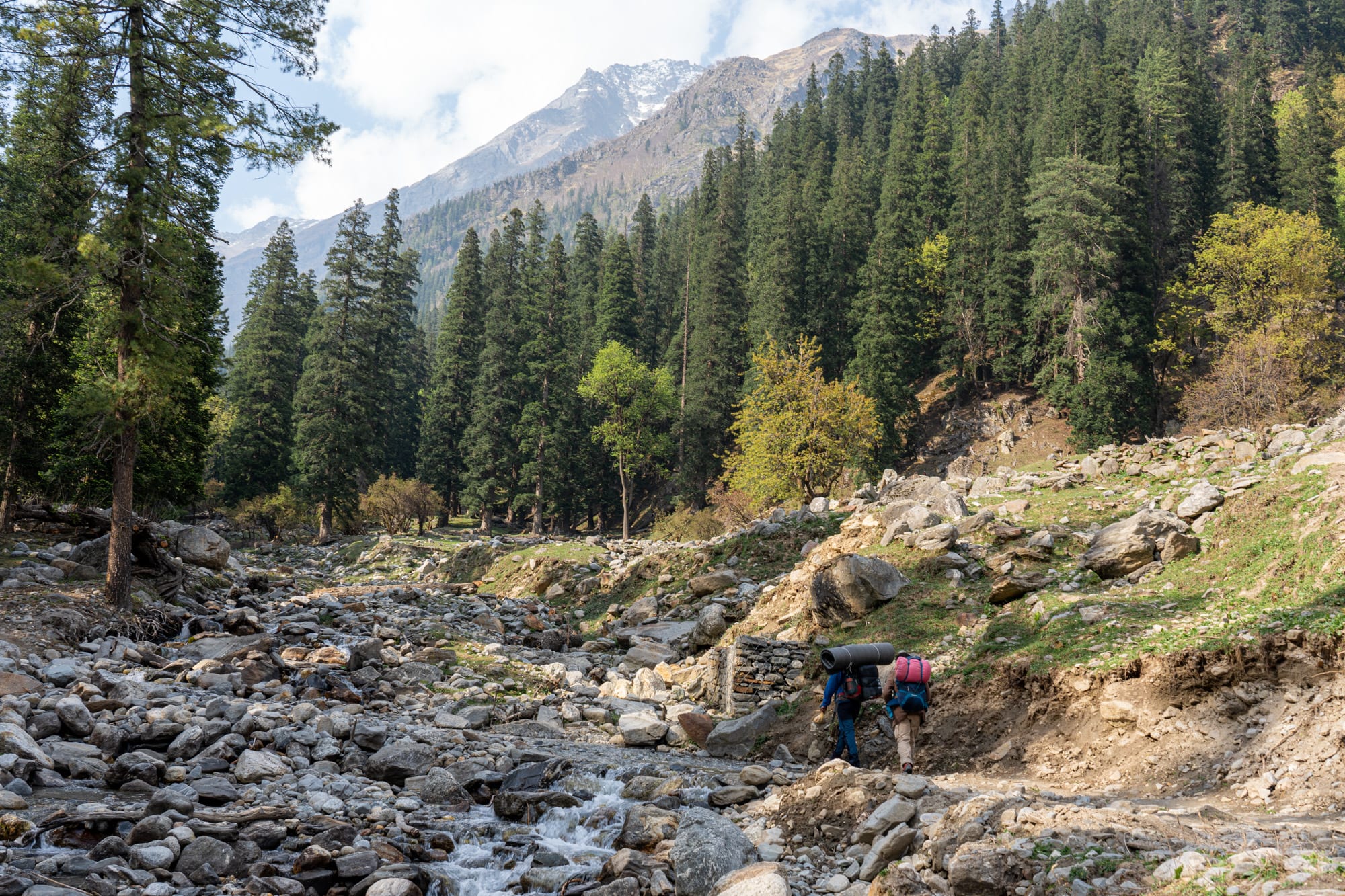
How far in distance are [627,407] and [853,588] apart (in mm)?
32887

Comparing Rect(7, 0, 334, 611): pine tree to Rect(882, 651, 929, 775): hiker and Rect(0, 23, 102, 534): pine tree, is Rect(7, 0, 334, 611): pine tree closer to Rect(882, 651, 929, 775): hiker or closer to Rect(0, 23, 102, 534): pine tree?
Rect(0, 23, 102, 534): pine tree

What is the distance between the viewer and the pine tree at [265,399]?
133 feet

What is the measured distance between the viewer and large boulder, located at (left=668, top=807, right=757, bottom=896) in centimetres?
607

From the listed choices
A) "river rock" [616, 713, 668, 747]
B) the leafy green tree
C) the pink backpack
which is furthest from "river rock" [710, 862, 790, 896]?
the leafy green tree

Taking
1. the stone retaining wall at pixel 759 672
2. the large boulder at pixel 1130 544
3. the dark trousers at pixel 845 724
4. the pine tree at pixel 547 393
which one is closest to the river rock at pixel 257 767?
the dark trousers at pixel 845 724

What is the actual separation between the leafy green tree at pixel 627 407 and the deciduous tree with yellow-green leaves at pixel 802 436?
49.0 ft

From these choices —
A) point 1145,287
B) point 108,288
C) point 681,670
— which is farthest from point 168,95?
point 1145,287

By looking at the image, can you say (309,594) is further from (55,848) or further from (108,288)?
(55,848)

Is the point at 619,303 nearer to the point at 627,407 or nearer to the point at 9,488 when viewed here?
the point at 627,407

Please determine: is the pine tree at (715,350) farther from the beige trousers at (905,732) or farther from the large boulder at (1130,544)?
the beige trousers at (905,732)

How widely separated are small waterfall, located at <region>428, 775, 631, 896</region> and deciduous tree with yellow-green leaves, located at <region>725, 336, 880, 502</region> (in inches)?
789

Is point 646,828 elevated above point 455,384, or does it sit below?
below

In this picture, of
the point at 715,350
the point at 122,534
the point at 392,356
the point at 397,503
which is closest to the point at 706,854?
the point at 122,534

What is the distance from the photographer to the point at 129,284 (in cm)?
1230
